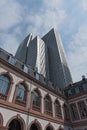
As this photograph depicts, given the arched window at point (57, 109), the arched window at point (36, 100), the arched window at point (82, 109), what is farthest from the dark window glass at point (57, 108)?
the arched window at point (36, 100)

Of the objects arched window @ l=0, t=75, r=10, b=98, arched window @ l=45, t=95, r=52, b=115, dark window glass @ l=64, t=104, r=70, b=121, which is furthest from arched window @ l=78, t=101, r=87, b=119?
arched window @ l=0, t=75, r=10, b=98

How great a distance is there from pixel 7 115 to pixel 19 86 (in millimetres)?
3956

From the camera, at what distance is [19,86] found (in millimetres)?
14766

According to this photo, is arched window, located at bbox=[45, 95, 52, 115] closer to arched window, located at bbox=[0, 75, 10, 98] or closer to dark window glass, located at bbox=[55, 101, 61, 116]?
dark window glass, located at bbox=[55, 101, 61, 116]

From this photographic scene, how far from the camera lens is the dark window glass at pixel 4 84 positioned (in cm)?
1282

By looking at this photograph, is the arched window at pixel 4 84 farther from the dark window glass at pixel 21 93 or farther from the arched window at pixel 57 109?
the arched window at pixel 57 109

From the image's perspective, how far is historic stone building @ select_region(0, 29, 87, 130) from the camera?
41.5ft

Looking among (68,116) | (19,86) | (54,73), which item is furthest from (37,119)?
(54,73)

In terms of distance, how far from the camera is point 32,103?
1534cm

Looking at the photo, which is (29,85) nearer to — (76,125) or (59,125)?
(59,125)

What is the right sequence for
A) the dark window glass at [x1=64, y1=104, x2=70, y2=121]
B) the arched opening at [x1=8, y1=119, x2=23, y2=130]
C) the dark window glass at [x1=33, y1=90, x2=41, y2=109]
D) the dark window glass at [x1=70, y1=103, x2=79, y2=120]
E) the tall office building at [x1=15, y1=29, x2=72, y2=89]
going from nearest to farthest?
the arched opening at [x1=8, y1=119, x2=23, y2=130], the dark window glass at [x1=33, y1=90, x2=41, y2=109], the dark window glass at [x1=64, y1=104, x2=70, y2=121], the dark window glass at [x1=70, y1=103, x2=79, y2=120], the tall office building at [x1=15, y1=29, x2=72, y2=89]

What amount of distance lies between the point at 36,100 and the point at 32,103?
109 centimetres

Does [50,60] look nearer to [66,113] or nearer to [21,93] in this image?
[66,113]

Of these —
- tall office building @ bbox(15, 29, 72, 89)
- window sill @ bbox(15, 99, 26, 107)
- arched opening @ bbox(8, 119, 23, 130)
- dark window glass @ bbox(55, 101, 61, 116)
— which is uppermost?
tall office building @ bbox(15, 29, 72, 89)
